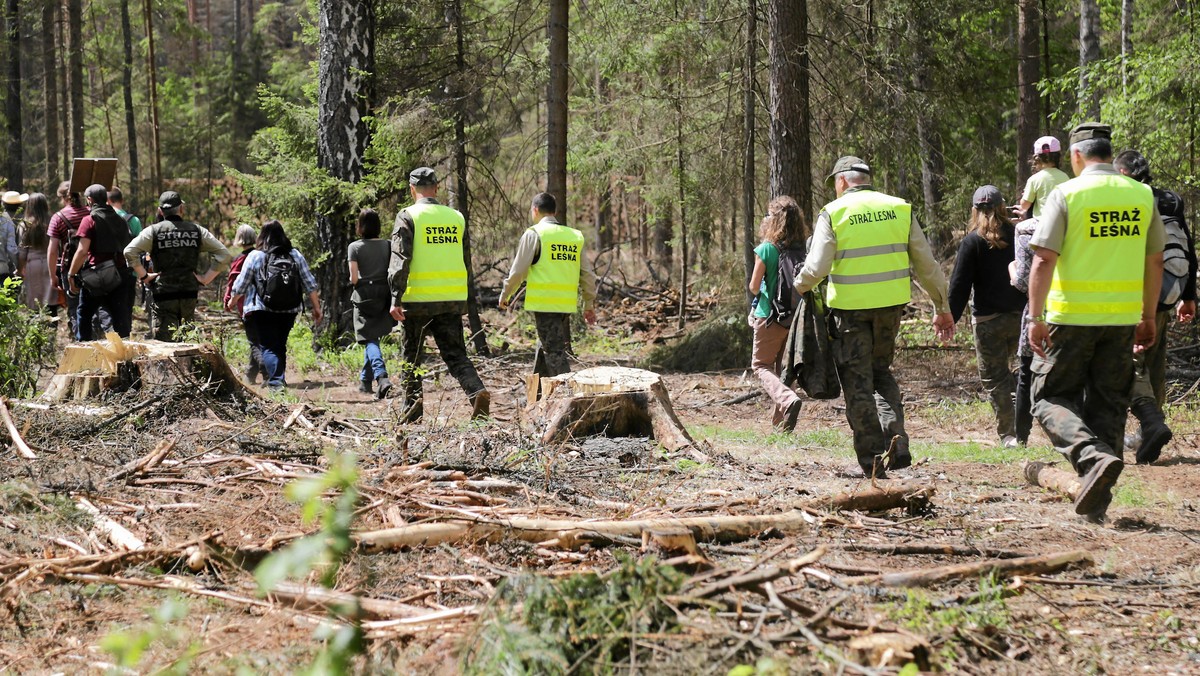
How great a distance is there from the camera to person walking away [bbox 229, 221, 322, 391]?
11.3 meters

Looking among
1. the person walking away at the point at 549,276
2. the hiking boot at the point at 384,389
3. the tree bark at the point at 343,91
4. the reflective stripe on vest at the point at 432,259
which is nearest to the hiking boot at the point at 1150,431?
the person walking away at the point at 549,276

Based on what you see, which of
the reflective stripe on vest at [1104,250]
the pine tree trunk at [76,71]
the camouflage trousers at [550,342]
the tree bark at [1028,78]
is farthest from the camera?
the pine tree trunk at [76,71]

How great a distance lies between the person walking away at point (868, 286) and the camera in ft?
23.4

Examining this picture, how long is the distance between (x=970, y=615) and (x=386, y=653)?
209 cm

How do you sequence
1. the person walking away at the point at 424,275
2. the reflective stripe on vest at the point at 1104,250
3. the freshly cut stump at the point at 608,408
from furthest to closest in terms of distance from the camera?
the person walking away at the point at 424,275, the freshly cut stump at the point at 608,408, the reflective stripe on vest at the point at 1104,250

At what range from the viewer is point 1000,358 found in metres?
8.85

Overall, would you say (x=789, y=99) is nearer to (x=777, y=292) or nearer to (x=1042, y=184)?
(x=777, y=292)

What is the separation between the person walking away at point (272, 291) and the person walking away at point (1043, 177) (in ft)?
23.2

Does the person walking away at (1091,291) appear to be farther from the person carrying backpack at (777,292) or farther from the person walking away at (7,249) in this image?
the person walking away at (7,249)

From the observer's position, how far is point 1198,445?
8602mm

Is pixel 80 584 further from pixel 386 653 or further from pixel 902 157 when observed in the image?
pixel 902 157

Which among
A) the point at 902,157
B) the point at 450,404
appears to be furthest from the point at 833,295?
the point at 902,157

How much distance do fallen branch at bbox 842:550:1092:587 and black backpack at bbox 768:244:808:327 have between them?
4648mm

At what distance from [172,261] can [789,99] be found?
6995 mm
